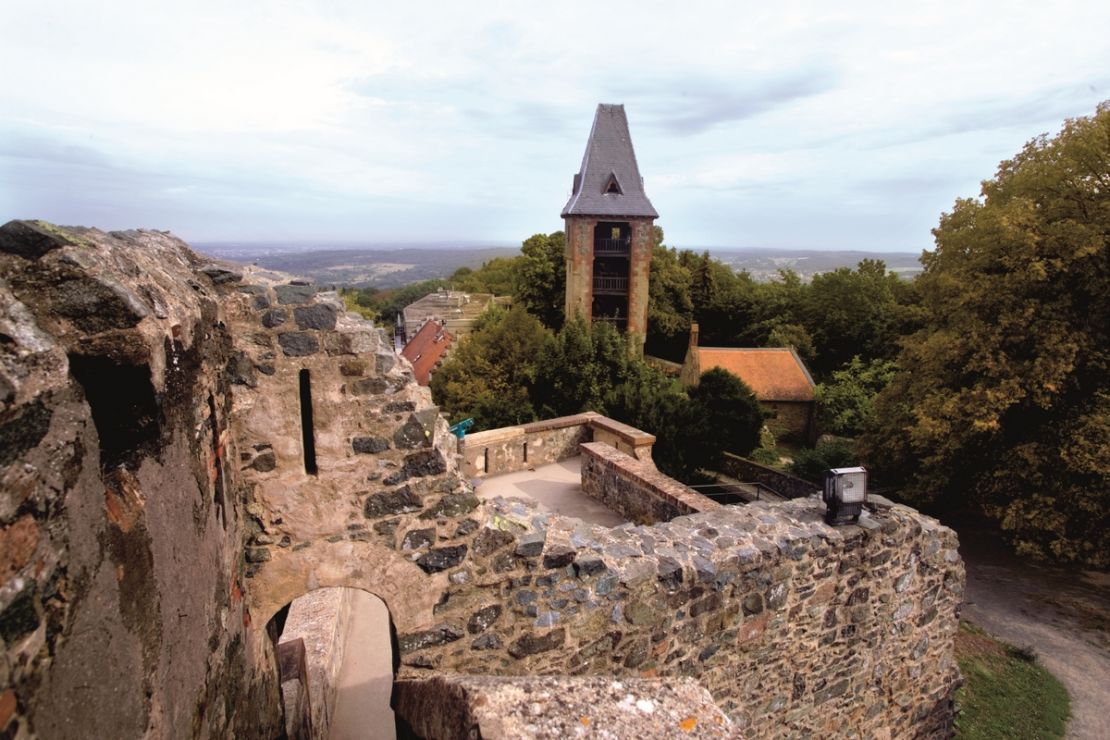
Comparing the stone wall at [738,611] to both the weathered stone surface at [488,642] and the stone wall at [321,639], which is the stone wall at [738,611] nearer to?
the weathered stone surface at [488,642]

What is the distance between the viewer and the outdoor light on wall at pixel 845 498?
5.21m

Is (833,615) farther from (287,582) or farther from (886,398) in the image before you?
(886,398)

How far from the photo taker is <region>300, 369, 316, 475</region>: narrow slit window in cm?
337

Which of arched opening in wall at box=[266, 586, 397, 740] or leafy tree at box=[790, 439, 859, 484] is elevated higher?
arched opening in wall at box=[266, 586, 397, 740]

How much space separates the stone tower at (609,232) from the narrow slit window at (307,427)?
24.2m

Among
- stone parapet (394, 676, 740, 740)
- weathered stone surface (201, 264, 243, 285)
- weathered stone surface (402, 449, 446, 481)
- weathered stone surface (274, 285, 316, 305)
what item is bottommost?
stone parapet (394, 676, 740, 740)

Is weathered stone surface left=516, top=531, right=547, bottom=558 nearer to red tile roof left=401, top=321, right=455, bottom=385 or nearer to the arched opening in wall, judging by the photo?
the arched opening in wall

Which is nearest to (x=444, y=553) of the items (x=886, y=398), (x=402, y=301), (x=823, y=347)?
(x=886, y=398)

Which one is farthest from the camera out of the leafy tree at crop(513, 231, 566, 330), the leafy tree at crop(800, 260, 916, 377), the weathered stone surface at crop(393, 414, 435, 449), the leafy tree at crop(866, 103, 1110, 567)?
the leafy tree at crop(800, 260, 916, 377)

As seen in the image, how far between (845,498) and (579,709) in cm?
370

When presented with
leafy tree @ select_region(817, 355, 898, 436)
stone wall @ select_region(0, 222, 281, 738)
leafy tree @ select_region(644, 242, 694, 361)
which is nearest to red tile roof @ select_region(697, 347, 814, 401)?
leafy tree @ select_region(817, 355, 898, 436)

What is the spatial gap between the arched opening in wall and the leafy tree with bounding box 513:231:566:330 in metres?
24.7

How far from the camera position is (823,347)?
3609cm

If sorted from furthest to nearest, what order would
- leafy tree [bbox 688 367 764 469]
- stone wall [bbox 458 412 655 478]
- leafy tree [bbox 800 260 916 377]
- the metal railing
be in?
leafy tree [bbox 800 260 916 377], leafy tree [bbox 688 367 764 469], stone wall [bbox 458 412 655 478], the metal railing
